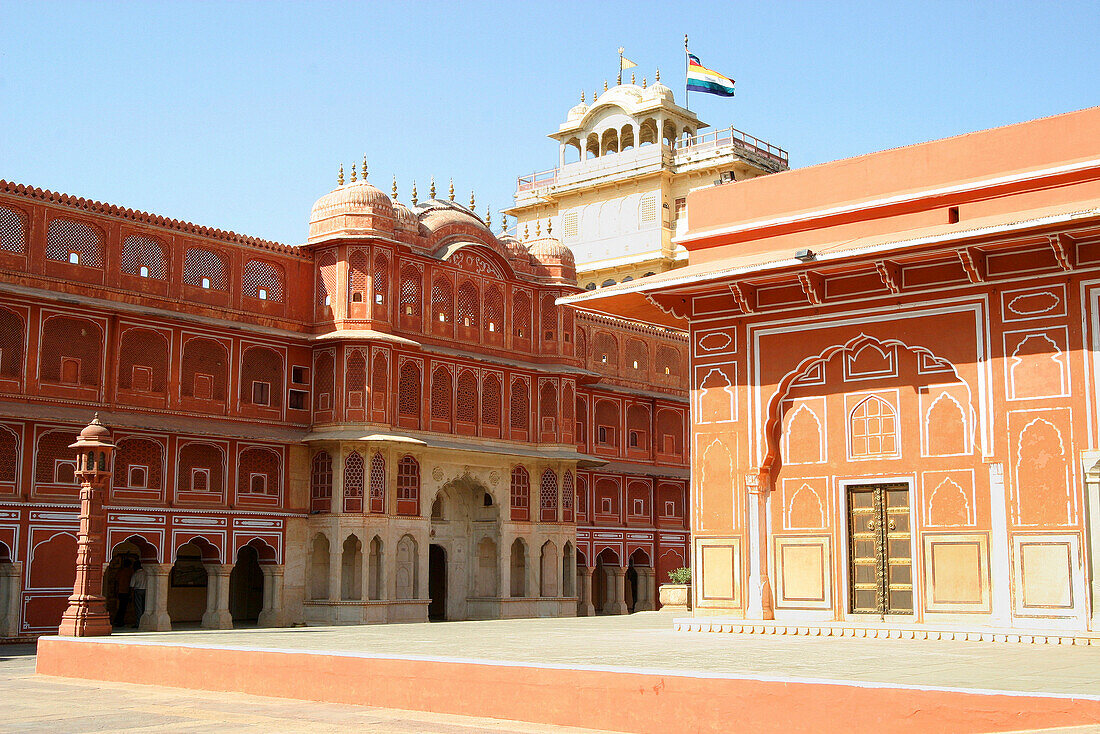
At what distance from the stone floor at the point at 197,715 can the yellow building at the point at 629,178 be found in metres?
28.2

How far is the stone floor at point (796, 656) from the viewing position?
30.8ft

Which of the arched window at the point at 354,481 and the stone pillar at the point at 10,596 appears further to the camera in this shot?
the arched window at the point at 354,481

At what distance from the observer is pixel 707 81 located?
123 ft

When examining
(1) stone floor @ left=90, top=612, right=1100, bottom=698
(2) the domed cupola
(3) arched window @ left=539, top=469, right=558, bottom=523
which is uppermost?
(2) the domed cupola

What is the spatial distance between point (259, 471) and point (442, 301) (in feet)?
19.4

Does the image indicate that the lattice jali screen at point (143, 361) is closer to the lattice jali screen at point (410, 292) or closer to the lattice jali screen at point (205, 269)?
the lattice jali screen at point (205, 269)

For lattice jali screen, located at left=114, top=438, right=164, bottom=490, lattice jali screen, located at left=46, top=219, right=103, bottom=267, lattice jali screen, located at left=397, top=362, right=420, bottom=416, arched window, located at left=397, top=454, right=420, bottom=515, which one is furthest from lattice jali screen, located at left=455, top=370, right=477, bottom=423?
lattice jali screen, located at left=46, top=219, right=103, bottom=267

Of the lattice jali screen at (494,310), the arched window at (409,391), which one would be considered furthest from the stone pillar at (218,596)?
the lattice jali screen at (494,310)

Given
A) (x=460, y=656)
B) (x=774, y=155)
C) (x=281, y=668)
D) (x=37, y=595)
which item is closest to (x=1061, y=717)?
(x=460, y=656)

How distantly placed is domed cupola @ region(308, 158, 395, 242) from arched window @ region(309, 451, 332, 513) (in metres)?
4.85

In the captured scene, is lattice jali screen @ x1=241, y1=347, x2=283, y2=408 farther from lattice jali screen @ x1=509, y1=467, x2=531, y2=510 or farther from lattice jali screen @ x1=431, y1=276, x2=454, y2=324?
lattice jali screen @ x1=509, y1=467, x2=531, y2=510

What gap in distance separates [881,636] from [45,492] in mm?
15515

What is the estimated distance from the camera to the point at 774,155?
140 ft

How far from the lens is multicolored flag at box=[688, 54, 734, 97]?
3728 centimetres
